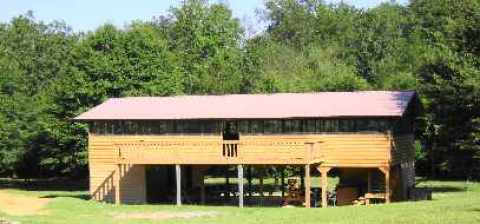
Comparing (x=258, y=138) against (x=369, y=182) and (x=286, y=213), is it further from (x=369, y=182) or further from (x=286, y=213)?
(x=286, y=213)

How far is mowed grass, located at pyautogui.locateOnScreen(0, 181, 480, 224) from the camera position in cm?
2812

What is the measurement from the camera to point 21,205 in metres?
39.7

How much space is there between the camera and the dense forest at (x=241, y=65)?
4075 centimetres

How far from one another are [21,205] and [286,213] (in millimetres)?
14211

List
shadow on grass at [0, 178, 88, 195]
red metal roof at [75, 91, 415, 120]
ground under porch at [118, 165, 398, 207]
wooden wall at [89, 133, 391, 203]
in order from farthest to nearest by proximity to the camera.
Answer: shadow on grass at [0, 178, 88, 195], ground under porch at [118, 165, 398, 207], red metal roof at [75, 91, 415, 120], wooden wall at [89, 133, 391, 203]

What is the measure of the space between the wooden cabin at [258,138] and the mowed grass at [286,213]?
7.15 ft

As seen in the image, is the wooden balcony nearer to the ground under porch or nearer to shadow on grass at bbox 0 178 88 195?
the ground under porch

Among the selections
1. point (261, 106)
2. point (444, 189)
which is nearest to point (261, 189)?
point (261, 106)

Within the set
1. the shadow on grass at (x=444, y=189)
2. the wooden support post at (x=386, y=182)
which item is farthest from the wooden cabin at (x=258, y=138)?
the shadow on grass at (x=444, y=189)

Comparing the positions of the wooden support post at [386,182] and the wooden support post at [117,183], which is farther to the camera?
the wooden support post at [117,183]

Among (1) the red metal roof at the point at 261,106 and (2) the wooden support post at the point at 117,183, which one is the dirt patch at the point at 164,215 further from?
(1) the red metal roof at the point at 261,106

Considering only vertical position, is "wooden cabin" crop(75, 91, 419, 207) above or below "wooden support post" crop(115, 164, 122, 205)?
above

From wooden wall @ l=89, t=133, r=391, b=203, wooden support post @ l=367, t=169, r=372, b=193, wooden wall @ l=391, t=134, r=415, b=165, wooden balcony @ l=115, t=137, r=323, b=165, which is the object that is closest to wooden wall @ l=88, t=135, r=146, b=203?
wooden wall @ l=89, t=133, r=391, b=203

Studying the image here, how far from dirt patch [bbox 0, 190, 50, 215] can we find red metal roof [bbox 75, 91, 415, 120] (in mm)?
5100
